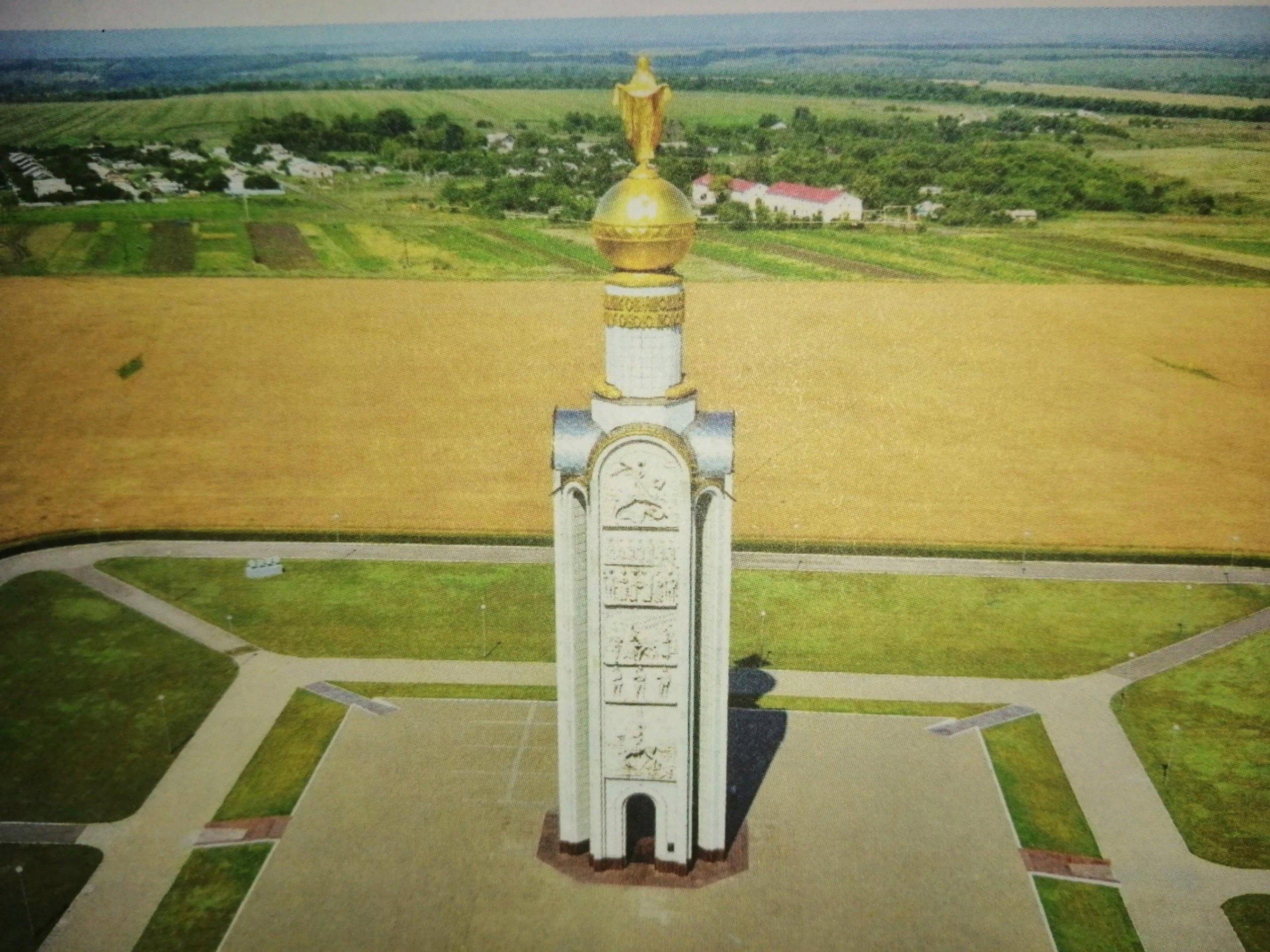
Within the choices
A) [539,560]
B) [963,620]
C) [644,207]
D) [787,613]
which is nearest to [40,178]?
[539,560]

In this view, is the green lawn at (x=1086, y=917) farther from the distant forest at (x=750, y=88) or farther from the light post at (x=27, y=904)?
the distant forest at (x=750, y=88)

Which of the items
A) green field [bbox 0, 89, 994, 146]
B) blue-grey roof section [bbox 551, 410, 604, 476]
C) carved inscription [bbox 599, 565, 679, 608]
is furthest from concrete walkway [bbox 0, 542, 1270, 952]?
green field [bbox 0, 89, 994, 146]

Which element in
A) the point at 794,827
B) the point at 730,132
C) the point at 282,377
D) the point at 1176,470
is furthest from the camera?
the point at 730,132

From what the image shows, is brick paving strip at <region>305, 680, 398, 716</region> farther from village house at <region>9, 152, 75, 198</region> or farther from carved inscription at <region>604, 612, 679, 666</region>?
village house at <region>9, 152, 75, 198</region>

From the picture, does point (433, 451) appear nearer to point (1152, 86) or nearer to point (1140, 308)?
point (1140, 308)

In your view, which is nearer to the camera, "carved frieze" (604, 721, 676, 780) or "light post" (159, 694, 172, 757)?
"carved frieze" (604, 721, 676, 780)

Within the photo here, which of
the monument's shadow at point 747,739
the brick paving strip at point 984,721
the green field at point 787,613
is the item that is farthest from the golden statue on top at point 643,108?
the green field at point 787,613

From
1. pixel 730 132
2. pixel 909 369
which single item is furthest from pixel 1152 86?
pixel 909 369
